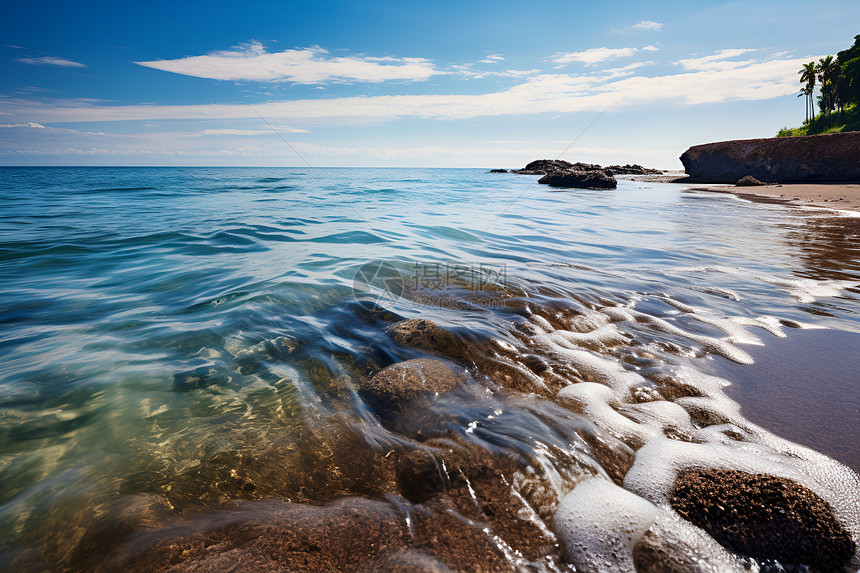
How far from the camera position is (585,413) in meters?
2.66

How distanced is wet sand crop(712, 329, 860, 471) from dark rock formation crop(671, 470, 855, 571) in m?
0.68

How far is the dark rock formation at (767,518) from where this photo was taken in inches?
63.2

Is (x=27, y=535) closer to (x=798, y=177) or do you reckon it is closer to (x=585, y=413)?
(x=585, y=413)

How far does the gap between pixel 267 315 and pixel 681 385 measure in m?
4.61

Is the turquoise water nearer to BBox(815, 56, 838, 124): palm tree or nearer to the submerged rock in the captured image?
the submerged rock

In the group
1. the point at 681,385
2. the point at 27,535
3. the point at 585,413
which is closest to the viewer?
the point at 27,535

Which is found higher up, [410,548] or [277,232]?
[277,232]

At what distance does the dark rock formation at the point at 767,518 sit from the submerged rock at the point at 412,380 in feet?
5.54

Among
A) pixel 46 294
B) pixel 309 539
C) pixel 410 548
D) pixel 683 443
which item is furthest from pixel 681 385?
pixel 46 294

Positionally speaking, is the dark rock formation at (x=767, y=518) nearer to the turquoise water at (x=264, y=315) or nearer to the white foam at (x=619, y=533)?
the white foam at (x=619, y=533)

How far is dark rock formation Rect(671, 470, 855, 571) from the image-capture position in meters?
1.60

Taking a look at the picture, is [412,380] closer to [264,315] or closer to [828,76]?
[264,315]

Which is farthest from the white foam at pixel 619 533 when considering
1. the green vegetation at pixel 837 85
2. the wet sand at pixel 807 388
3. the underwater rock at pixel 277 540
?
the green vegetation at pixel 837 85

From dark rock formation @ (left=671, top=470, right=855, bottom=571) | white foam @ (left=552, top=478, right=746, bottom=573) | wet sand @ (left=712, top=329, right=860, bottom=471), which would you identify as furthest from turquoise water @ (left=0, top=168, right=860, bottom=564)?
dark rock formation @ (left=671, top=470, right=855, bottom=571)
